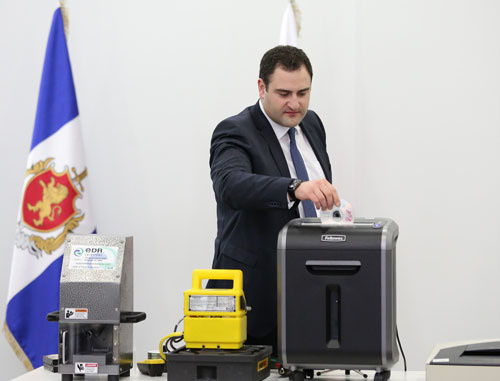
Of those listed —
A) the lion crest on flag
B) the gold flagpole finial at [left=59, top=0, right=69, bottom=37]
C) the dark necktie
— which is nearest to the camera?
the dark necktie

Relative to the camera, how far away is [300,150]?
7.89 ft

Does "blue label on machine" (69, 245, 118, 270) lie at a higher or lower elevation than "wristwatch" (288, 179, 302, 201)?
lower

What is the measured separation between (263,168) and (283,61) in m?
0.34

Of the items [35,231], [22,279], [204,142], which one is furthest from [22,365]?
[204,142]

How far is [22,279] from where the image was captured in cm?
340

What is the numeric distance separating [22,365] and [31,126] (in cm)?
118

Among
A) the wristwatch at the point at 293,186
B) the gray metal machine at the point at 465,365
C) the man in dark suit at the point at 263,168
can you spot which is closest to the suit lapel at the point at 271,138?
the man in dark suit at the point at 263,168

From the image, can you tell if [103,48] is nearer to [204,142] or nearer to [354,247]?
[204,142]

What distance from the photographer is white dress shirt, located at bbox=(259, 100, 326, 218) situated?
91.6 inches

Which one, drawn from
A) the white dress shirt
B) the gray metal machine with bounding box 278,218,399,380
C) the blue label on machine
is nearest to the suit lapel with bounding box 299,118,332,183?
the white dress shirt

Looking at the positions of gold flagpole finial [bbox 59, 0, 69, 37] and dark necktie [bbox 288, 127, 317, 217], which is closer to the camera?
dark necktie [bbox 288, 127, 317, 217]

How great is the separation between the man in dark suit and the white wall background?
1359 mm

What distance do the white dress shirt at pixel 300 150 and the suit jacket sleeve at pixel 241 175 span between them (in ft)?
0.28

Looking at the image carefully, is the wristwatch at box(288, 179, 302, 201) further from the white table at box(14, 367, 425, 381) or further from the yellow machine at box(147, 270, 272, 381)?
the white table at box(14, 367, 425, 381)
